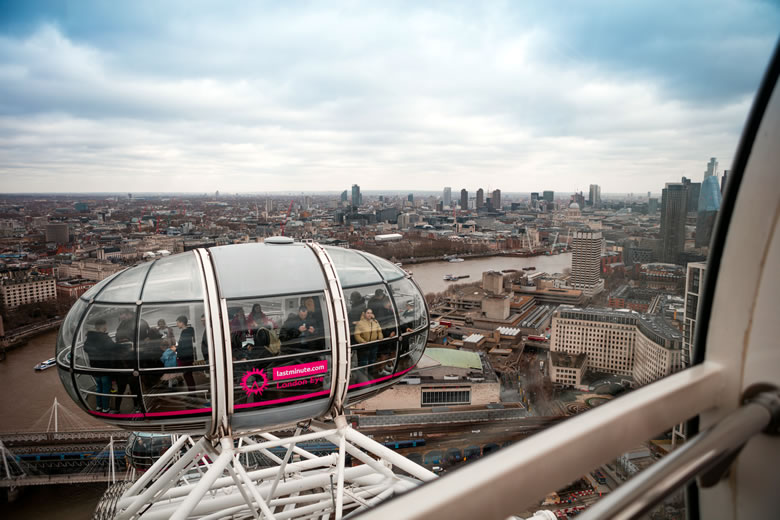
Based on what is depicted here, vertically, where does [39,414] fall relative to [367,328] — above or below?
below

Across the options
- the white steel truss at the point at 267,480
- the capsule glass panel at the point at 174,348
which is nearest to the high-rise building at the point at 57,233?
the white steel truss at the point at 267,480

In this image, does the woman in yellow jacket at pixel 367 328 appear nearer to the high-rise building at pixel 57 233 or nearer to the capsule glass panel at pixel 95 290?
the capsule glass panel at pixel 95 290

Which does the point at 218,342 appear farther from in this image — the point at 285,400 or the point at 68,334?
the point at 68,334

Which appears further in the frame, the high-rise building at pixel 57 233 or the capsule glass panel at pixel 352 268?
the high-rise building at pixel 57 233

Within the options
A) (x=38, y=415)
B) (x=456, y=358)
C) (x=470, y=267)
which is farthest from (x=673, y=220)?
(x=470, y=267)

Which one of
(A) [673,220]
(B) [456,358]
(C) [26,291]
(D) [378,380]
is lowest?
(B) [456,358]

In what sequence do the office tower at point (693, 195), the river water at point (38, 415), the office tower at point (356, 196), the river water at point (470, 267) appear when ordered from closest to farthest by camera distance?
the office tower at point (693, 195)
the river water at point (38, 415)
the river water at point (470, 267)
the office tower at point (356, 196)

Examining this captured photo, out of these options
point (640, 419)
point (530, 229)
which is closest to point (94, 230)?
point (530, 229)

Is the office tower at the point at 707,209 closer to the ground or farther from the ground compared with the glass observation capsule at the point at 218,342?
farther from the ground
